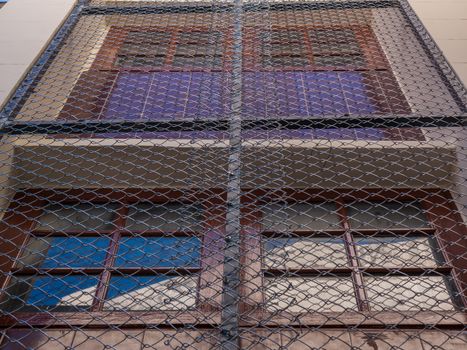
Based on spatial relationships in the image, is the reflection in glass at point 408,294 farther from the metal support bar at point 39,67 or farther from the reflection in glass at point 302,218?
the metal support bar at point 39,67

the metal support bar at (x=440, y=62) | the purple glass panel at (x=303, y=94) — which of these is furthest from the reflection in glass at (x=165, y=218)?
the metal support bar at (x=440, y=62)

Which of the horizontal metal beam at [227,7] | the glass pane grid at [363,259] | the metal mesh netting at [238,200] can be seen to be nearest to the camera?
the metal mesh netting at [238,200]

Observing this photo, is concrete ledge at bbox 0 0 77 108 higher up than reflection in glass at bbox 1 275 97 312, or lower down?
higher up

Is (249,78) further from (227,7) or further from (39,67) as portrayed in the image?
(39,67)

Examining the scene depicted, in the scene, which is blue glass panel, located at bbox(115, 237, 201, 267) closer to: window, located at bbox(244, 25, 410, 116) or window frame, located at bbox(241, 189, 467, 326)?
window frame, located at bbox(241, 189, 467, 326)

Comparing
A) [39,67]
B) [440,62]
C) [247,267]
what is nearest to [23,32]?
[39,67]

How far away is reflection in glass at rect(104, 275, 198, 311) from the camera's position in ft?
6.64

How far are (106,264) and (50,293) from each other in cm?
29

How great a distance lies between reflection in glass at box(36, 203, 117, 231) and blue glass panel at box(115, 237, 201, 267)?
0.63 ft

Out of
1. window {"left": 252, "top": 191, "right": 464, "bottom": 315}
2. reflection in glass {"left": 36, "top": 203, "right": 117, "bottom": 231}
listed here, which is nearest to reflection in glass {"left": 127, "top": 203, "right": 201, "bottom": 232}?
reflection in glass {"left": 36, "top": 203, "right": 117, "bottom": 231}

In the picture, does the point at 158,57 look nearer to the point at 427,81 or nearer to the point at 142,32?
the point at 142,32

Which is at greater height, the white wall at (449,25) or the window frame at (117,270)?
the white wall at (449,25)

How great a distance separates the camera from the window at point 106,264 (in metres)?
2.04

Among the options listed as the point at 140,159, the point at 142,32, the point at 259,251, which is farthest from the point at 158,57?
the point at 259,251
